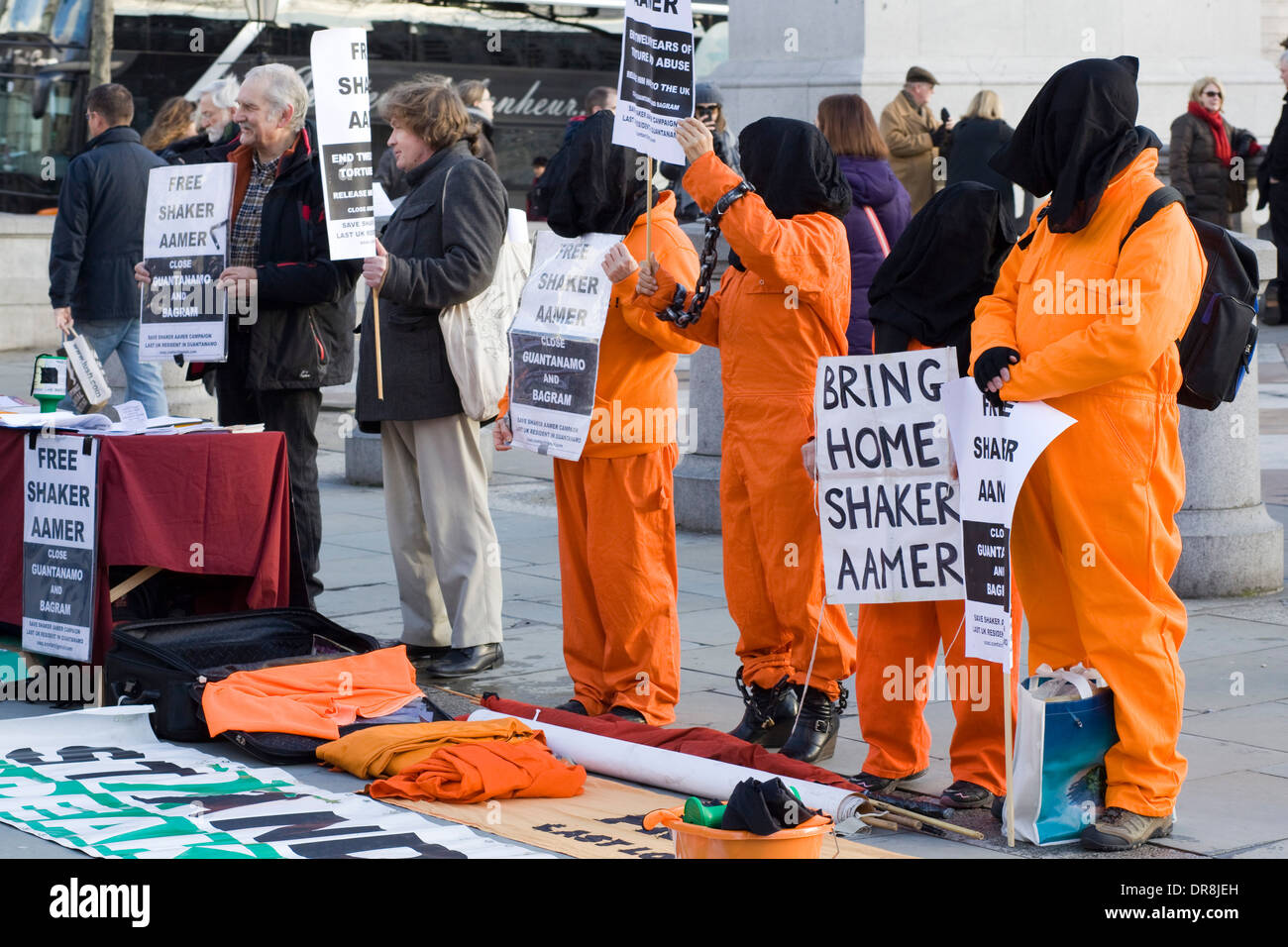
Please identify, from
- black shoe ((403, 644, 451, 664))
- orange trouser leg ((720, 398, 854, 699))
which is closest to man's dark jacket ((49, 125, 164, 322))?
black shoe ((403, 644, 451, 664))

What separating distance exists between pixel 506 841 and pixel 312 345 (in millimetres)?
3033

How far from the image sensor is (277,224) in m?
7.40

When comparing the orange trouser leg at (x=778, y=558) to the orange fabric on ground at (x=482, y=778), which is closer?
the orange fabric on ground at (x=482, y=778)

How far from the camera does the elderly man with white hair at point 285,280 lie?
24.0ft

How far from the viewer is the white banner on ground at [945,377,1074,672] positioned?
478 cm

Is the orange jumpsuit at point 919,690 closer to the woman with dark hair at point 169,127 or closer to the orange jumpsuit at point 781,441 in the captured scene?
the orange jumpsuit at point 781,441

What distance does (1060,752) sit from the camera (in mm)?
4809

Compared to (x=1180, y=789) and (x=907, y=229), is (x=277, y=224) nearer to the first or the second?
(x=907, y=229)

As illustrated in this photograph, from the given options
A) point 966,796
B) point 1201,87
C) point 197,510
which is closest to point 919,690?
point 966,796

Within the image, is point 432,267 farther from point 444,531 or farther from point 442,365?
point 444,531

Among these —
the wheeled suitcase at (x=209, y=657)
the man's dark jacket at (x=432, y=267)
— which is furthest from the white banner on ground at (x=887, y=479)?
the man's dark jacket at (x=432, y=267)

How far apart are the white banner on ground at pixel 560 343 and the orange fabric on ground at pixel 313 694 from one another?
0.91m

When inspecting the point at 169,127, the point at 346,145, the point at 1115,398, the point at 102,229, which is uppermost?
the point at 169,127

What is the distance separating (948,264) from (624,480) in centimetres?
141
